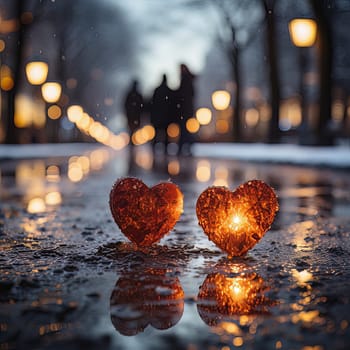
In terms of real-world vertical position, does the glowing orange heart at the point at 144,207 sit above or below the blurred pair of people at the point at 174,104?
below

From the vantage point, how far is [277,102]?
106 ft

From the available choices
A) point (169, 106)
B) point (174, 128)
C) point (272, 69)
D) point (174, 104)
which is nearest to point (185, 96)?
point (174, 104)

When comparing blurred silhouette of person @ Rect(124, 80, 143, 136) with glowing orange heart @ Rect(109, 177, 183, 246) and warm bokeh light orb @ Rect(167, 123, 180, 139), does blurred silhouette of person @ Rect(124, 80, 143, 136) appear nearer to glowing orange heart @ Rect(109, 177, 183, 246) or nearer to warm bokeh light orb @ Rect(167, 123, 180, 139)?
warm bokeh light orb @ Rect(167, 123, 180, 139)

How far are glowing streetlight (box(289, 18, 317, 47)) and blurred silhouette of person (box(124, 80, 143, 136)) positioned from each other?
25.7ft

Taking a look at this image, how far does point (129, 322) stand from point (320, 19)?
2225 cm

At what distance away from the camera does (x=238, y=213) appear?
16.0 feet

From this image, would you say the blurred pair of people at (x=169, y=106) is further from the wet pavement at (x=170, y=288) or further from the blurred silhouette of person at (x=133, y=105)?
the wet pavement at (x=170, y=288)

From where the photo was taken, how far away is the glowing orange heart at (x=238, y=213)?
16.0 ft

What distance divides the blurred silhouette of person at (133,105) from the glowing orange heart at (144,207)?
68.6 ft

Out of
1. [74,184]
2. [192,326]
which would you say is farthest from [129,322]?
[74,184]

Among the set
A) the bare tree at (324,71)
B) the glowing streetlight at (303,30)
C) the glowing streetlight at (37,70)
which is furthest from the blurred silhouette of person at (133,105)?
the glowing streetlight at (303,30)

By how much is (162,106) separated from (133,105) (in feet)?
10.00

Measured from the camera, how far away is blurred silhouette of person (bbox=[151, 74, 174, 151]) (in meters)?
23.4

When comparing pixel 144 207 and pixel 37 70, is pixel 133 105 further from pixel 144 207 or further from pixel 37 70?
pixel 144 207
